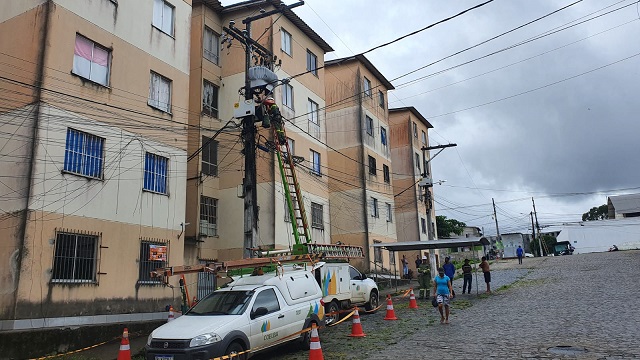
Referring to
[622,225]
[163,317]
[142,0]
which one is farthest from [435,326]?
[622,225]

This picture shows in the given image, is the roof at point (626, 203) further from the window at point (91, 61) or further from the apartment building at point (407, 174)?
the window at point (91, 61)

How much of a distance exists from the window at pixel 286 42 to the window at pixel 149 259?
13605 millimetres

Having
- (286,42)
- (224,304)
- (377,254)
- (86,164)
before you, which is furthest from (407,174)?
(224,304)

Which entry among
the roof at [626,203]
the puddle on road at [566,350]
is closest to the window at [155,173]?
the puddle on road at [566,350]

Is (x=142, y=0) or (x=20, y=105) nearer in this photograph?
(x=20, y=105)

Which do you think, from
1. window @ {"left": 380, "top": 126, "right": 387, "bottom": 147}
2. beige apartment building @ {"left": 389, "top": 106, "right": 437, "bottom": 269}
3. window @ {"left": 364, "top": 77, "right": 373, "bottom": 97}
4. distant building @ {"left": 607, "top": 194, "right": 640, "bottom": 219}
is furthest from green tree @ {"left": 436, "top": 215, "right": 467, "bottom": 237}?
window @ {"left": 364, "top": 77, "right": 373, "bottom": 97}

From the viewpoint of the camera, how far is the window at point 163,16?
61.4 ft

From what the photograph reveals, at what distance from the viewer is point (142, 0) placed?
1795 cm

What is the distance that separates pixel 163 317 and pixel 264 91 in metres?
8.84

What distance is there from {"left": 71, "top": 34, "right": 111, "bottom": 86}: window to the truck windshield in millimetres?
9061

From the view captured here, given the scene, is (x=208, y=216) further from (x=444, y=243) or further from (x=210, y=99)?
(x=444, y=243)

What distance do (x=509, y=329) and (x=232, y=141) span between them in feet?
54.2

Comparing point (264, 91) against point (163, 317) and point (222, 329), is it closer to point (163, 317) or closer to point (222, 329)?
point (163, 317)

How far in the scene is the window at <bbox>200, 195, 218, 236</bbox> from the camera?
891 inches
